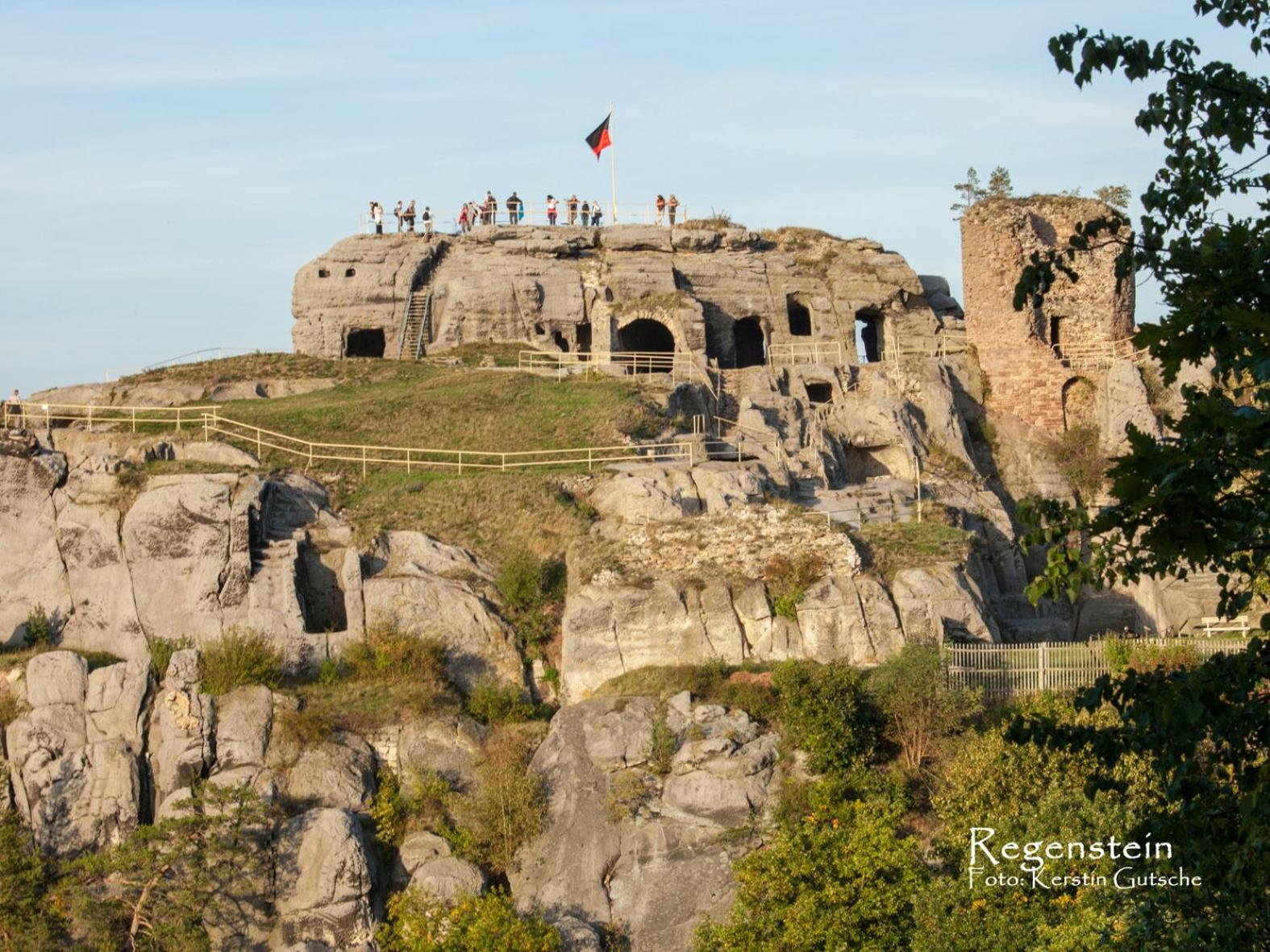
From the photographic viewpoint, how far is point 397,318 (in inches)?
1986

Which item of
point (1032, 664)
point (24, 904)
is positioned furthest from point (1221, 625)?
point (24, 904)

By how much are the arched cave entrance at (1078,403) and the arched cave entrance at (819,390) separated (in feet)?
18.8

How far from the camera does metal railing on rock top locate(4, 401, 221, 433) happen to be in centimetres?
3941

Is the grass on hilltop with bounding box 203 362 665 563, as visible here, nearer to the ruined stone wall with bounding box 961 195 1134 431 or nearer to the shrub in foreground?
the shrub in foreground

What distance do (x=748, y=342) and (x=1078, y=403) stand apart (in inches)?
419

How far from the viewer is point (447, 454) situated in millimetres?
39250

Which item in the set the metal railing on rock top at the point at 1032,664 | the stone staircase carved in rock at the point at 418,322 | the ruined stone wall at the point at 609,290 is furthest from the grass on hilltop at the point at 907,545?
the stone staircase carved in rock at the point at 418,322

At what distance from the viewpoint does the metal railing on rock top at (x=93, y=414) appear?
39406mm

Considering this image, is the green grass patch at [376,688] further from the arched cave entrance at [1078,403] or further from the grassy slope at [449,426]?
the arched cave entrance at [1078,403]

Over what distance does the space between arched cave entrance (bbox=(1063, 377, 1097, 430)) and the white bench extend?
11126 millimetres

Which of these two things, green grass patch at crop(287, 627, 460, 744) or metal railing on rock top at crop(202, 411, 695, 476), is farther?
metal railing on rock top at crop(202, 411, 695, 476)

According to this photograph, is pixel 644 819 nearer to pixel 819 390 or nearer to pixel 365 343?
pixel 819 390

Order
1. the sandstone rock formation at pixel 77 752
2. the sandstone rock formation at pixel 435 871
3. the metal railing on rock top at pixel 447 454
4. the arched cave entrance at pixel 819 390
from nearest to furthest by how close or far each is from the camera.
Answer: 1. the sandstone rock formation at pixel 435 871
2. the sandstone rock formation at pixel 77 752
3. the metal railing on rock top at pixel 447 454
4. the arched cave entrance at pixel 819 390

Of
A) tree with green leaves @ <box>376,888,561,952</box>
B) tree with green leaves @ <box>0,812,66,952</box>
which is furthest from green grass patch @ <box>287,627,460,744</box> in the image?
tree with green leaves @ <box>0,812,66,952</box>
